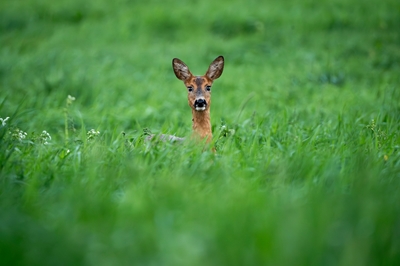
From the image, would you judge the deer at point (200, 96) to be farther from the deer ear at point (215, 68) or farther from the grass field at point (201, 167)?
the grass field at point (201, 167)

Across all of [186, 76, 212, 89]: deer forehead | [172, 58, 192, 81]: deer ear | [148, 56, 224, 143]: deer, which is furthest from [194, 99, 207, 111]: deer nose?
[172, 58, 192, 81]: deer ear

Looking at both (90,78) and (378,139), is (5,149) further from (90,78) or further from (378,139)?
(90,78)

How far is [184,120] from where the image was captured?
6625 millimetres

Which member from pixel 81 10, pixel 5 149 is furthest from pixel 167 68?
pixel 5 149

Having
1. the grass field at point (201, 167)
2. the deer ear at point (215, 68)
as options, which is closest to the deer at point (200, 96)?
the deer ear at point (215, 68)

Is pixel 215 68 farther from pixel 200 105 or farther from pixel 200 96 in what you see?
pixel 200 105

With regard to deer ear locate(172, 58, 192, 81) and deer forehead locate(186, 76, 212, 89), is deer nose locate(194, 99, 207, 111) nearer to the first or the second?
deer forehead locate(186, 76, 212, 89)

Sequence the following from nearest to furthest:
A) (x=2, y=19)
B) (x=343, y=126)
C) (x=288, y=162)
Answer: (x=288, y=162)
(x=343, y=126)
(x=2, y=19)

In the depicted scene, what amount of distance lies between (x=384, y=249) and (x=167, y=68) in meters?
8.17

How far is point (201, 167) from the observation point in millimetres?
3799

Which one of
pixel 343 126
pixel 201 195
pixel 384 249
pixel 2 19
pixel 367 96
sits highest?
pixel 2 19

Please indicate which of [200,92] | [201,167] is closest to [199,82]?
[200,92]

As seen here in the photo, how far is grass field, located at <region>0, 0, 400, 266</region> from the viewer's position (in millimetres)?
2533

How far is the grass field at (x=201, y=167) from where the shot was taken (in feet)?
8.31
